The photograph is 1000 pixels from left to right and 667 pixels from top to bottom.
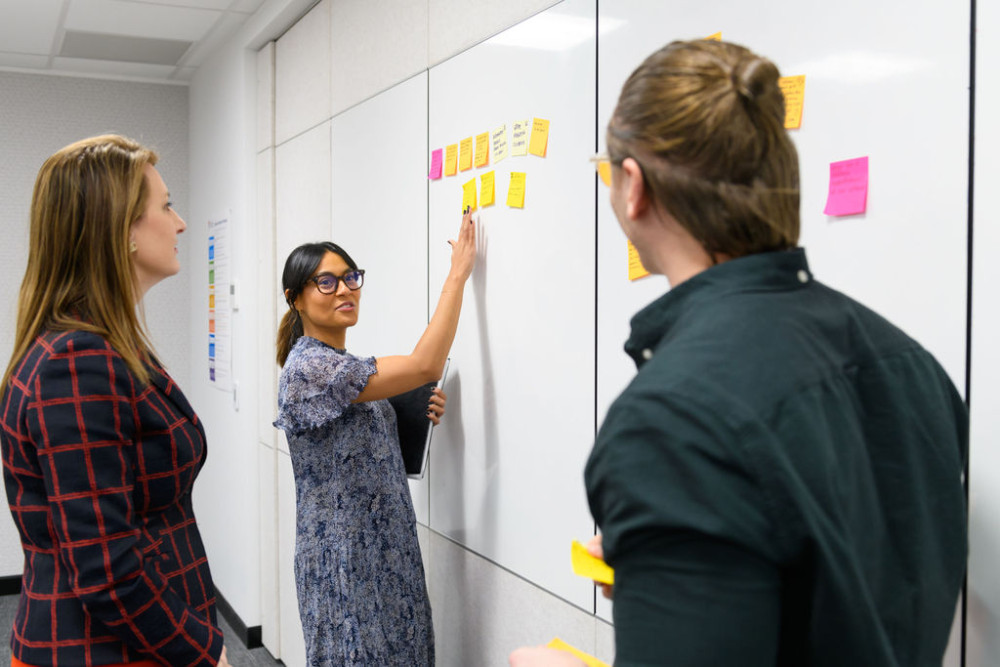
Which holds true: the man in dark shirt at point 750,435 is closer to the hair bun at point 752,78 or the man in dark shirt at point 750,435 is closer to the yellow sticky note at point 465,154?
the hair bun at point 752,78

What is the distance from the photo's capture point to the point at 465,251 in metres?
2.05

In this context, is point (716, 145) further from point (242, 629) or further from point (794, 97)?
point (242, 629)

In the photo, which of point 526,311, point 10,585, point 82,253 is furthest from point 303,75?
point 10,585

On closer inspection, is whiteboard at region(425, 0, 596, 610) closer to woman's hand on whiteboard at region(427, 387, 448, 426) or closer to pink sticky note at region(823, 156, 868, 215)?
woman's hand on whiteboard at region(427, 387, 448, 426)

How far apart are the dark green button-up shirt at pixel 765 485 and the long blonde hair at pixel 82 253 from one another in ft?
3.01

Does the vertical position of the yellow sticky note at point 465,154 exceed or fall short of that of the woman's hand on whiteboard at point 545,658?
it exceeds it

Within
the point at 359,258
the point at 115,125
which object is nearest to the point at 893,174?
the point at 359,258

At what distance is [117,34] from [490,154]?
2.62 meters

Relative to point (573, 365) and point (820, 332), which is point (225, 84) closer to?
point (573, 365)

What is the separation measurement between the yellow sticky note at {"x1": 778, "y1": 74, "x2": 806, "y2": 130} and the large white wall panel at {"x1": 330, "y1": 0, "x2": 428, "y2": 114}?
129cm

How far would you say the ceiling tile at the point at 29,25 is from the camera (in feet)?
11.2

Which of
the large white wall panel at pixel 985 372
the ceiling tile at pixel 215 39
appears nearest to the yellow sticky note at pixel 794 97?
the large white wall panel at pixel 985 372

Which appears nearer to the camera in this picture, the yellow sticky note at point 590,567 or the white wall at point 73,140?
the yellow sticky note at point 590,567

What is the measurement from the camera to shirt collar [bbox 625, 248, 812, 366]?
2.43 feet
